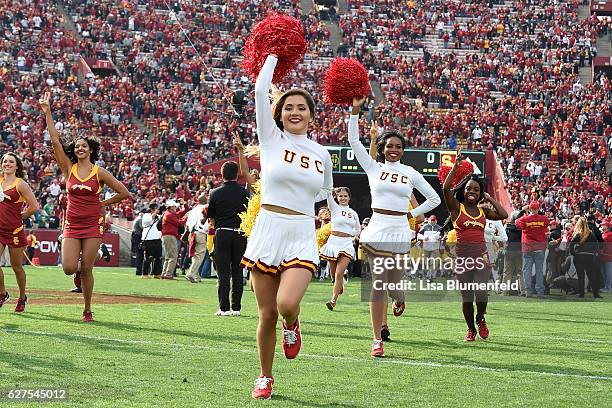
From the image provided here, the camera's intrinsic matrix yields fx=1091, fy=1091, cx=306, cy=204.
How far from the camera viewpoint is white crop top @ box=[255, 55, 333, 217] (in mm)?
7168

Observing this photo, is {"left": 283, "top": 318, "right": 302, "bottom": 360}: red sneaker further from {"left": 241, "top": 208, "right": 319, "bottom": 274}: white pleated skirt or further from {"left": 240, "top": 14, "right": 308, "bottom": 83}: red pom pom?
{"left": 240, "top": 14, "right": 308, "bottom": 83}: red pom pom

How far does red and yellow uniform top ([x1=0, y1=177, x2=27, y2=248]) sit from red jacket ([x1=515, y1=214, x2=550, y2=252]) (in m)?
11.7

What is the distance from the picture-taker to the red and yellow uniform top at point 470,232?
11.4m

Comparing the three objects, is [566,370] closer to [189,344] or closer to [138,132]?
[189,344]

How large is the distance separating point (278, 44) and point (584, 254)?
1629 centimetres

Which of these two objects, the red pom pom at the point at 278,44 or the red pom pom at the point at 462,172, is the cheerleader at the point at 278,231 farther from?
the red pom pom at the point at 462,172

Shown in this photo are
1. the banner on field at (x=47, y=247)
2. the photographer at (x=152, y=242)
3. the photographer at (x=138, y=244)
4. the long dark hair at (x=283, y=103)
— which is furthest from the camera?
the banner on field at (x=47, y=247)

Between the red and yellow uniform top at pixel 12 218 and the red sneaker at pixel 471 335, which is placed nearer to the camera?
the red sneaker at pixel 471 335

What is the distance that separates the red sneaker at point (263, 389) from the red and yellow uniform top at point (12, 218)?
22.1ft

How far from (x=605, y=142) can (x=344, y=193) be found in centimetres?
3002

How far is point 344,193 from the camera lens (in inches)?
625

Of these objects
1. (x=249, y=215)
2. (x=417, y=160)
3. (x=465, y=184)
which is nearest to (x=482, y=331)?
(x=465, y=184)

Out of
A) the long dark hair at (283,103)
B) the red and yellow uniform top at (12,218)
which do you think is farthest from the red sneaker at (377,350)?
the red and yellow uniform top at (12,218)

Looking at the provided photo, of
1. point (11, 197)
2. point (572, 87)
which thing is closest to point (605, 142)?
point (572, 87)
